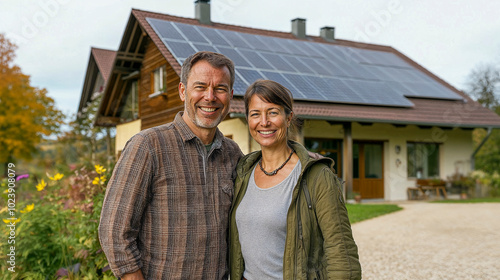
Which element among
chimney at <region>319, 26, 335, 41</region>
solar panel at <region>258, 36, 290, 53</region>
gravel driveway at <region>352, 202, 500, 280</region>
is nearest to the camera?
gravel driveway at <region>352, 202, 500, 280</region>

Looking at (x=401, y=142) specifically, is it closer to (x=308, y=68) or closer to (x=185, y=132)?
(x=308, y=68)

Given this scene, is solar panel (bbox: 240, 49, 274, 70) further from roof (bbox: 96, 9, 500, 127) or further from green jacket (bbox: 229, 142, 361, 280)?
green jacket (bbox: 229, 142, 361, 280)

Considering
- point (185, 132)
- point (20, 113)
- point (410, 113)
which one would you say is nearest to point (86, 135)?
point (20, 113)

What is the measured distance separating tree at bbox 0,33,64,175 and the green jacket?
2408 centimetres

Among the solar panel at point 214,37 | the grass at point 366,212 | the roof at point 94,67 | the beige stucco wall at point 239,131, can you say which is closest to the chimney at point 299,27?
the solar panel at point 214,37

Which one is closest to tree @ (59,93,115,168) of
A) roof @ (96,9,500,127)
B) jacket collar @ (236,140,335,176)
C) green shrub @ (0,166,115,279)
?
roof @ (96,9,500,127)

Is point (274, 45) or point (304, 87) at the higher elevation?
point (274, 45)

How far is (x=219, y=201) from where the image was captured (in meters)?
2.63

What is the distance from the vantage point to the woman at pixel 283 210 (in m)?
2.33

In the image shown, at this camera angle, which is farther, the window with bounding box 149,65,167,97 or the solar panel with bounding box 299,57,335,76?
the window with bounding box 149,65,167,97

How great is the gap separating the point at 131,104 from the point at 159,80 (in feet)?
10.5

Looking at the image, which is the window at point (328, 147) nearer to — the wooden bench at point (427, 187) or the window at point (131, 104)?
the wooden bench at point (427, 187)

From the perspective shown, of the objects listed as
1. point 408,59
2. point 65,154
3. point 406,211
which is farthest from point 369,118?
point 65,154

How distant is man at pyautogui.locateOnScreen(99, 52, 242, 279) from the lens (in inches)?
92.6
